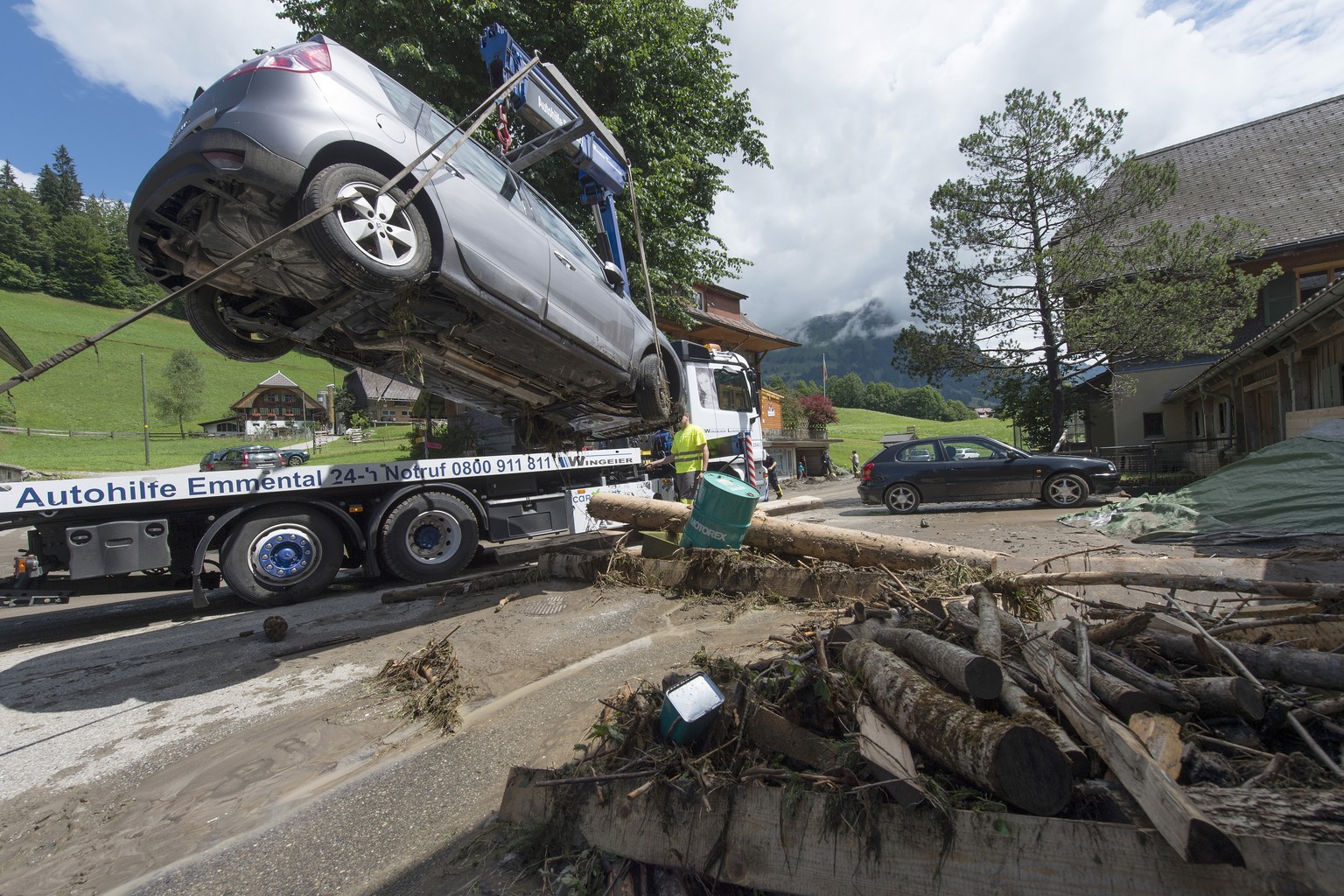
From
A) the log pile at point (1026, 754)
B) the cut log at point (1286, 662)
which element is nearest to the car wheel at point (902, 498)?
the log pile at point (1026, 754)

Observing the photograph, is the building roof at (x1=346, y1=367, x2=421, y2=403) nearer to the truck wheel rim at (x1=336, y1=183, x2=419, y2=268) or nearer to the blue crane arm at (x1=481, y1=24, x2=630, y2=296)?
the truck wheel rim at (x1=336, y1=183, x2=419, y2=268)

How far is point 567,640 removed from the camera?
4.46 metres

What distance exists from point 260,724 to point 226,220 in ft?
9.87

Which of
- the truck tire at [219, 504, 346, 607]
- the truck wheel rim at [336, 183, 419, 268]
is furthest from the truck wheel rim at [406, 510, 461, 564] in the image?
the truck wheel rim at [336, 183, 419, 268]

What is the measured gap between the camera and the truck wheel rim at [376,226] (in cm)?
390

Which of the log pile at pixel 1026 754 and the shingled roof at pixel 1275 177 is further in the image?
the shingled roof at pixel 1275 177

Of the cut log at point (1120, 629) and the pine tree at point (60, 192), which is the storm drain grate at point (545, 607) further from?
the pine tree at point (60, 192)

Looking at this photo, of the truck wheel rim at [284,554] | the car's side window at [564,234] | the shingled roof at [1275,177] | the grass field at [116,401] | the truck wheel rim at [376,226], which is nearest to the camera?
the truck wheel rim at [376,226]

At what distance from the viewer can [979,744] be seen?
1631mm

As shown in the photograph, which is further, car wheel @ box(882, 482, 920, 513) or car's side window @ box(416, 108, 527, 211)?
car wheel @ box(882, 482, 920, 513)

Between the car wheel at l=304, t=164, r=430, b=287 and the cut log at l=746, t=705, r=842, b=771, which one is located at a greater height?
the car wheel at l=304, t=164, r=430, b=287

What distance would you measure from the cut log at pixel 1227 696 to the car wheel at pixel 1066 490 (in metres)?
10.4

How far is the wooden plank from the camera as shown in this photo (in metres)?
1.27

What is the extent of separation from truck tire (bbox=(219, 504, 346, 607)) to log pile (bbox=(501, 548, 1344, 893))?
4494mm
